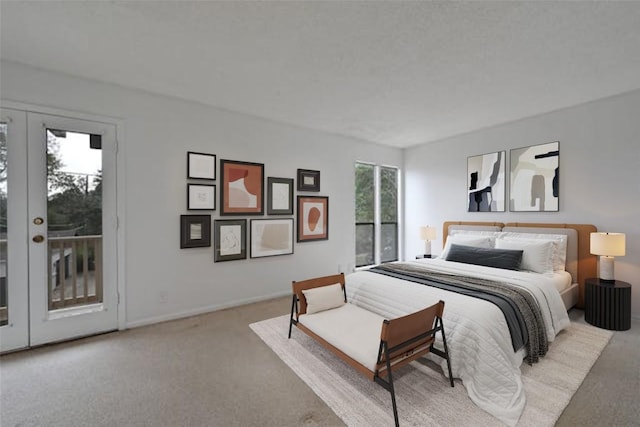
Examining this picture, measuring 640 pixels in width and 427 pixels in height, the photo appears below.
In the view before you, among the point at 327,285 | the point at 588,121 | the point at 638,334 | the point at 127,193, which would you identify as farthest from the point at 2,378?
the point at 588,121

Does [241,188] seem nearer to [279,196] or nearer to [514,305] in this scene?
[279,196]

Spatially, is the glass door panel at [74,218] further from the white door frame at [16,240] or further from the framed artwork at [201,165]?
the framed artwork at [201,165]

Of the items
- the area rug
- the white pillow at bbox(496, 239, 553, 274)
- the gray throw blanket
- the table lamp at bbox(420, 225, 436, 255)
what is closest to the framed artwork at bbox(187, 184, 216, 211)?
the area rug

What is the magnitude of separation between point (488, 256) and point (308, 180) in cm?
265

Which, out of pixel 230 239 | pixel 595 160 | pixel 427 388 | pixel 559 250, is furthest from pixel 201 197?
pixel 595 160

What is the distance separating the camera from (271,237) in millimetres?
3920

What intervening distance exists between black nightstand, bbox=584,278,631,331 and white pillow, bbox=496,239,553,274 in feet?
1.40

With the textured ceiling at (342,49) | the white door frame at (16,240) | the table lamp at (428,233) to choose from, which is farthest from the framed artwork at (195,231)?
the table lamp at (428,233)

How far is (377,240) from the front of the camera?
5.35 metres

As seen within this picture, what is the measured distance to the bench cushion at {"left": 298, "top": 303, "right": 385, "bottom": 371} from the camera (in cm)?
187

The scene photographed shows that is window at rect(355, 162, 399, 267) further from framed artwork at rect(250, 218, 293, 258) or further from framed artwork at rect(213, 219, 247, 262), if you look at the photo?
framed artwork at rect(213, 219, 247, 262)

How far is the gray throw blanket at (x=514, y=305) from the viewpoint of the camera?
7.05 ft

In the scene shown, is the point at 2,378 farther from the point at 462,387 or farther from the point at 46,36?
the point at 462,387

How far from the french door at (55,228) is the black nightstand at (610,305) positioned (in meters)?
5.10
